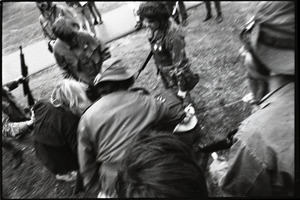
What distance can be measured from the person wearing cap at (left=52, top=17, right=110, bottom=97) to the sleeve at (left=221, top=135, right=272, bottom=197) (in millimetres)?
881

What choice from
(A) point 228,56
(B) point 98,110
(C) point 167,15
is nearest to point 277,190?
(A) point 228,56

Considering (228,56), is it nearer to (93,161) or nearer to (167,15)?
(167,15)

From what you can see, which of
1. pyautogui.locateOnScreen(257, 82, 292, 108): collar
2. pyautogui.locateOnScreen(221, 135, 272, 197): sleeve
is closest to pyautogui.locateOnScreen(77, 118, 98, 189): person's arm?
pyautogui.locateOnScreen(221, 135, 272, 197): sleeve

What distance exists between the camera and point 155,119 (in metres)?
1.08

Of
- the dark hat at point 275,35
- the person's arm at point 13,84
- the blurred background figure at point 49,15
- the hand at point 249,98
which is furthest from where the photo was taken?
the person's arm at point 13,84

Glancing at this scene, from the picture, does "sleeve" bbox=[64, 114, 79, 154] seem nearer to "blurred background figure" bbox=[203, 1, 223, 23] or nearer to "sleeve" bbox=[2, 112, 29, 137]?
"sleeve" bbox=[2, 112, 29, 137]

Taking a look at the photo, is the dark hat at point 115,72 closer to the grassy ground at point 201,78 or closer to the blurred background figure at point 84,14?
the grassy ground at point 201,78

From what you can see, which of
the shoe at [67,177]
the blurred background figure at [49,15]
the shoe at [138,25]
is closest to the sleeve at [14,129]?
the shoe at [67,177]

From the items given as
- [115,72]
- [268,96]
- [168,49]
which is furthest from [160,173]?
[168,49]

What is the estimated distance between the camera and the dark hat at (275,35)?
0.73 m

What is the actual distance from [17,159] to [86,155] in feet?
1.91

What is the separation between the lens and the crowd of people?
29.8 inches

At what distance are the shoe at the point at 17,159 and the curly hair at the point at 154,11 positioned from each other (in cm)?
95
